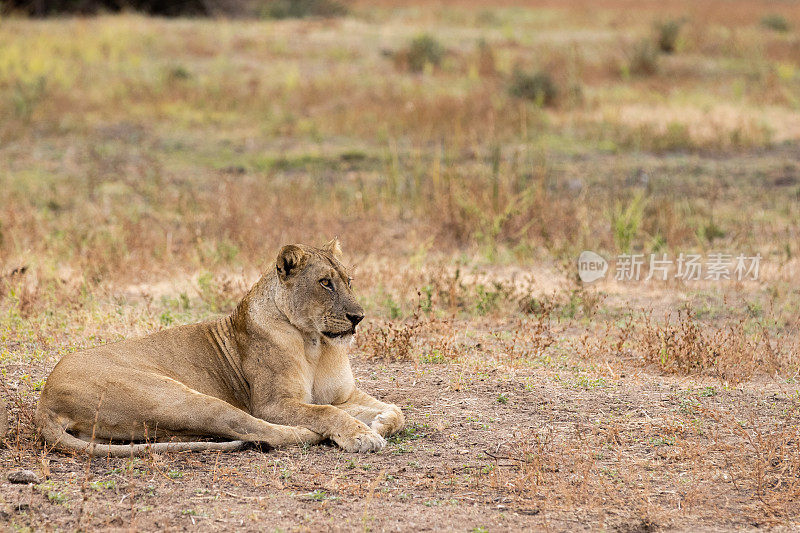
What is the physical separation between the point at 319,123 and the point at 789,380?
11.7m

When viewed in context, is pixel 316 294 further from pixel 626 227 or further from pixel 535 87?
pixel 535 87

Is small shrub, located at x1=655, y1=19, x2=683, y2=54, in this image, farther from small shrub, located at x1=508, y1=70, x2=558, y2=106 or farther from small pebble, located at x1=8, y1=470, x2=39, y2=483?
small pebble, located at x1=8, y1=470, x2=39, y2=483

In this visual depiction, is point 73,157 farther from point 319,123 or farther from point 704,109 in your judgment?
point 704,109

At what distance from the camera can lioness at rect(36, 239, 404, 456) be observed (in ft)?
17.1

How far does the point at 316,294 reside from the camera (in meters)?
5.59

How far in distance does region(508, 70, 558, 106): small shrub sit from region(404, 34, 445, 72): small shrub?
10.1 feet

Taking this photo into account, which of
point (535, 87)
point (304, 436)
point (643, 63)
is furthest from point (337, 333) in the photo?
point (643, 63)

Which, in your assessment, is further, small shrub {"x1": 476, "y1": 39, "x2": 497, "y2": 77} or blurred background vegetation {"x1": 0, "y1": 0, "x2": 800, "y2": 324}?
small shrub {"x1": 476, "y1": 39, "x2": 497, "y2": 77}

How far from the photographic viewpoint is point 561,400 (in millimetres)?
6281

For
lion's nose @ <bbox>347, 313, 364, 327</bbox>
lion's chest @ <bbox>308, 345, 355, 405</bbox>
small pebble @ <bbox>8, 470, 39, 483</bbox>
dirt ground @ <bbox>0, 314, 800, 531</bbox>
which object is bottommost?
dirt ground @ <bbox>0, 314, 800, 531</bbox>
